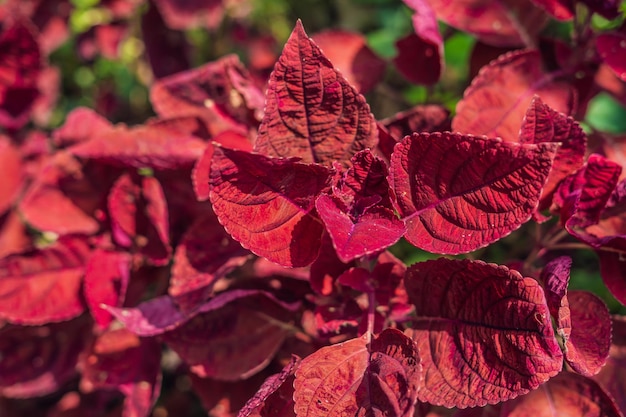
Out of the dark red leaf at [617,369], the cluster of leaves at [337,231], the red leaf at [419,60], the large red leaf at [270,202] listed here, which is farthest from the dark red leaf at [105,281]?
the dark red leaf at [617,369]

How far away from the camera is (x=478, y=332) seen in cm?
71

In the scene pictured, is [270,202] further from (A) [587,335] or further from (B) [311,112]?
(A) [587,335]

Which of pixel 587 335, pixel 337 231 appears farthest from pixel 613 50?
pixel 337 231

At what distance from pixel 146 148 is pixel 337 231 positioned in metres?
0.44

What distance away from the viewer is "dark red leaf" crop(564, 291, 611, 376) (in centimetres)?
69

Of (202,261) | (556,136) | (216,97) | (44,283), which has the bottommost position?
(44,283)

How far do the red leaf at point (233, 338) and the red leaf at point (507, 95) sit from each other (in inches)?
15.8

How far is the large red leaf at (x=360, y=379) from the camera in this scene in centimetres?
66

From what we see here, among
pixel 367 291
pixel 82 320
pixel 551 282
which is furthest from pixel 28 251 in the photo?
pixel 551 282

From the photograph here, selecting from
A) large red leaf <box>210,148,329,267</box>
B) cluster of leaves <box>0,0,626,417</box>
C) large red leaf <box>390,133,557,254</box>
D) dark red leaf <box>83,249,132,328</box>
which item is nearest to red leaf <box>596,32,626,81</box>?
cluster of leaves <box>0,0,626,417</box>

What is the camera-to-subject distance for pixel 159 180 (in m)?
1.09

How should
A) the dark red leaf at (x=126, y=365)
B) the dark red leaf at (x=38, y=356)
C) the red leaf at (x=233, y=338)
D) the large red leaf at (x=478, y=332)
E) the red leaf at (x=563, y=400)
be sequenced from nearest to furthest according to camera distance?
the large red leaf at (x=478, y=332) → the red leaf at (x=563, y=400) → the red leaf at (x=233, y=338) → the dark red leaf at (x=126, y=365) → the dark red leaf at (x=38, y=356)

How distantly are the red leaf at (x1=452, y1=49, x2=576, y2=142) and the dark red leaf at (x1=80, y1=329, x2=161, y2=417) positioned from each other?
2.12 ft

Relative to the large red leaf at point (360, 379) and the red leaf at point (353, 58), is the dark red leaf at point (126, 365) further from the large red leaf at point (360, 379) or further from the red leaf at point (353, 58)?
the red leaf at point (353, 58)
